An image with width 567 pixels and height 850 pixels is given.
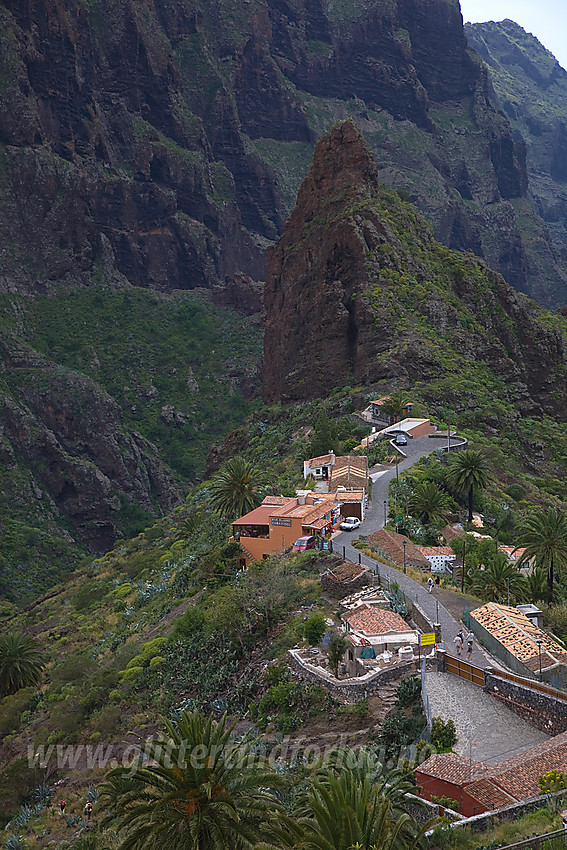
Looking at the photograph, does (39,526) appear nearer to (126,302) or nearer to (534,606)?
(126,302)

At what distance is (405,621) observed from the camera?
108ft

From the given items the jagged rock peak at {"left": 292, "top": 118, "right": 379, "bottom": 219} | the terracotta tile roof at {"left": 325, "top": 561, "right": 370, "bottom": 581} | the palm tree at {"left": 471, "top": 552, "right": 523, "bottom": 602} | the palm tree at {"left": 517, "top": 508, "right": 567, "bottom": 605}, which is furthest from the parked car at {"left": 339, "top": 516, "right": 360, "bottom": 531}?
the jagged rock peak at {"left": 292, "top": 118, "right": 379, "bottom": 219}

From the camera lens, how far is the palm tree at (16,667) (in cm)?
5362

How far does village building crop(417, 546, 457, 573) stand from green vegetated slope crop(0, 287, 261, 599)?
198 feet

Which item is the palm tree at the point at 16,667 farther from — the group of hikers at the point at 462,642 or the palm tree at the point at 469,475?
the group of hikers at the point at 462,642

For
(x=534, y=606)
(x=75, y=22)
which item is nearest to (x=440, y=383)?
(x=534, y=606)

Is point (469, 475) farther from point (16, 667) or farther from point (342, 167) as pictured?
point (342, 167)

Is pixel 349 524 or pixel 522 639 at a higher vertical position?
pixel 522 639

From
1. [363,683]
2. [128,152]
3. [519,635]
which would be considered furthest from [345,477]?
[128,152]

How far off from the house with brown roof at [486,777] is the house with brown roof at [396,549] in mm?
19492

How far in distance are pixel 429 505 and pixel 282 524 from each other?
910 centimetres

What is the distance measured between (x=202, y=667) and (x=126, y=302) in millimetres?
126469

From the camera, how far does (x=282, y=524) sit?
4650 cm

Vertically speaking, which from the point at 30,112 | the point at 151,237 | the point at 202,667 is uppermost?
the point at 202,667
